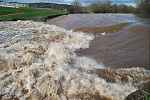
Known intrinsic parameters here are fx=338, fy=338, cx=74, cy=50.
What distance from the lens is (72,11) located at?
37844mm

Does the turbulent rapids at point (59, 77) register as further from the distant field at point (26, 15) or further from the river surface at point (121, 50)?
the distant field at point (26, 15)

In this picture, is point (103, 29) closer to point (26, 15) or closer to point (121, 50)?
point (121, 50)

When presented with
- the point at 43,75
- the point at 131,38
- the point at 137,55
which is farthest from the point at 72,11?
the point at 43,75

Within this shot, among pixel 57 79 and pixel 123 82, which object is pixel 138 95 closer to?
pixel 123 82

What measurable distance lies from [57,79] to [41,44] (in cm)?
523

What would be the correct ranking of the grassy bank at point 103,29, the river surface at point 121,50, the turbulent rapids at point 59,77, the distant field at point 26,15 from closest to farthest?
1. the turbulent rapids at point 59,77
2. the river surface at point 121,50
3. the grassy bank at point 103,29
4. the distant field at point 26,15

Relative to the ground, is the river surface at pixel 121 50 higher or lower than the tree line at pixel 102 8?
lower

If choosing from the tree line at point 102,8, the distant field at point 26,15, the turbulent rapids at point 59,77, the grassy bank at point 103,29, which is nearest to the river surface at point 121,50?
the turbulent rapids at point 59,77

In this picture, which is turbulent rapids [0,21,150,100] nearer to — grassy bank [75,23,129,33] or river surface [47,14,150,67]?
river surface [47,14,150,67]

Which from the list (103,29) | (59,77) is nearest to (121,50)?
(59,77)

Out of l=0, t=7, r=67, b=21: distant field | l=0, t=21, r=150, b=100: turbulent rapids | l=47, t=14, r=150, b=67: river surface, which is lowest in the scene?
l=0, t=21, r=150, b=100: turbulent rapids

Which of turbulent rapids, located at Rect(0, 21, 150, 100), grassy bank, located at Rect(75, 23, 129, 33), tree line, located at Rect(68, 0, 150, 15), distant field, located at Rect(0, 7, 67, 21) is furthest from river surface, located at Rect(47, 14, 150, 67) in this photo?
tree line, located at Rect(68, 0, 150, 15)

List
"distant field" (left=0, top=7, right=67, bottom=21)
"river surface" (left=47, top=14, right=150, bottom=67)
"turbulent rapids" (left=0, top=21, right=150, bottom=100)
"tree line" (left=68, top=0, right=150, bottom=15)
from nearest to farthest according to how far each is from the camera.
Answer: "turbulent rapids" (left=0, top=21, right=150, bottom=100) < "river surface" (left=47, top=14, right=150, bottom=67) < "distant field" (left=0, top=7, right=67, bottom=21) < "tree line" (left=68, top=0, right=150, bottom=15)

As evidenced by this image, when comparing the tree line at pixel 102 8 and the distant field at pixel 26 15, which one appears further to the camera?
the tree line at pixel 102 8
